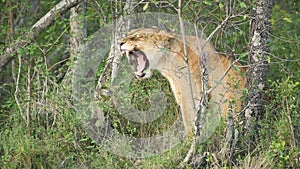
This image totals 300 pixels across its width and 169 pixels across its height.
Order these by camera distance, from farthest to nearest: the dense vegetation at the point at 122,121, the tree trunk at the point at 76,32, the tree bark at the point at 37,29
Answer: the tree trunk at the point at 76,32 → the tree bark at the point at 37,29 → the dense vegetation at the point at 122,121

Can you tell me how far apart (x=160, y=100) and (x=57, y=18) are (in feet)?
5.03

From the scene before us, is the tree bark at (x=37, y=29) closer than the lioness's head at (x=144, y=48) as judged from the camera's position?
No

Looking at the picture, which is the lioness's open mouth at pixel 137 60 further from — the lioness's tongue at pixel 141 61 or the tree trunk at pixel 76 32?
the tree trunk at pixel 76 32

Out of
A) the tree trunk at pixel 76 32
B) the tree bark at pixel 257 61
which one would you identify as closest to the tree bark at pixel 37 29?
the tree trunk at pixel 76 32

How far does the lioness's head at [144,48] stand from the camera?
7293 millimetres

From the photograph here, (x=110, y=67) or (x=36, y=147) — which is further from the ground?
(x=110, y=67)

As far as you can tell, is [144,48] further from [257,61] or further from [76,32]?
[76,32]

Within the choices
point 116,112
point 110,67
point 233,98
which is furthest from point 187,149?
point 110,67

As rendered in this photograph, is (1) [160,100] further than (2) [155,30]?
Yes

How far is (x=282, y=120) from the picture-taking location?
692cm

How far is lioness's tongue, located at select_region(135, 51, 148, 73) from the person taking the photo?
7.54 m

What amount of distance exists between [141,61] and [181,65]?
489 millimetres

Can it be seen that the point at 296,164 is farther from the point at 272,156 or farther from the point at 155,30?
the point at 155,30

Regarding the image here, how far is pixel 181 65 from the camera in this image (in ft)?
23.9
